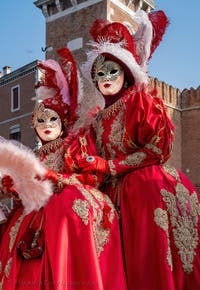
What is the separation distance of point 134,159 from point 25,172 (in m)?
0.72

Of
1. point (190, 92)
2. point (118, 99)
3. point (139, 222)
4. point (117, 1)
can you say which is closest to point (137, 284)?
point (139, 222)

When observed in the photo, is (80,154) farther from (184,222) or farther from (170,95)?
(170,95)

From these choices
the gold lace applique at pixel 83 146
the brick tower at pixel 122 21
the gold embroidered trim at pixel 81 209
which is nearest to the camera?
the gold embroidered trim at pixel 81 209

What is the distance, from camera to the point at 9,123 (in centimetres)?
2295

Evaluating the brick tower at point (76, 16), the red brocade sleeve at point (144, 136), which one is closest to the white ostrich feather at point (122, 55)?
the red brocade sleeve at point (144, 136)

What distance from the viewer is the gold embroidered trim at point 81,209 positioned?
3012 millimetres

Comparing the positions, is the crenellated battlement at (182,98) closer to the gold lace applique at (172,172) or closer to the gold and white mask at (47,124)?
the gold and white mask at (47,124)

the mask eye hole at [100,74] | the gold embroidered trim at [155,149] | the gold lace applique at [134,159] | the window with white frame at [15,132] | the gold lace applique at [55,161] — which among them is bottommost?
the gold lace applique at [134,159]

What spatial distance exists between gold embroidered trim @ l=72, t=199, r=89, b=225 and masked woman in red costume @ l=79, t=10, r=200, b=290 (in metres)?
0.30

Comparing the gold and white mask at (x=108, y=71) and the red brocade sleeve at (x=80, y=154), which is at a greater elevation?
the gold and white mask at (x=108, y=71)

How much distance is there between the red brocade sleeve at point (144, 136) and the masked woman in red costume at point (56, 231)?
0.23 metres

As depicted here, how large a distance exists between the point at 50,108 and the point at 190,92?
2204cm

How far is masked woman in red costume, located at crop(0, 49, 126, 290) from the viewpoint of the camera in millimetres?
2918

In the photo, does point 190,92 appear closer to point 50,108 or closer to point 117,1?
point 117,1
